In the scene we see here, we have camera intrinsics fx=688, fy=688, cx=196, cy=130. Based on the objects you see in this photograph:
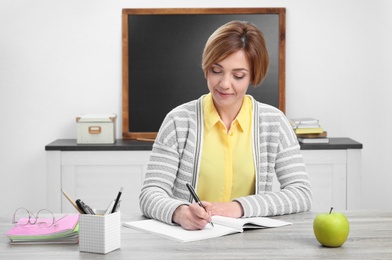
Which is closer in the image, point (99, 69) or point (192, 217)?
point (192, 217)

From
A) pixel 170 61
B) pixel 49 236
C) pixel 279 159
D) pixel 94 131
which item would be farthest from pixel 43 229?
pixel 170 61

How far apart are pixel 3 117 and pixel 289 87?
1856 mm

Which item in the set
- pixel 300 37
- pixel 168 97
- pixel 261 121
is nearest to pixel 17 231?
pixel 261 121

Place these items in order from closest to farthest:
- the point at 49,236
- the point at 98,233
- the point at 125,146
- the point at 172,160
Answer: the point at 98,233, the point at 49,236, the point at 172,160, the point at 125,146

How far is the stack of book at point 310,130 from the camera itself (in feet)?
13.7

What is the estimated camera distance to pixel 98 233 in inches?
70.9

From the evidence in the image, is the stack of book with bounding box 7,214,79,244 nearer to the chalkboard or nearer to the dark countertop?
the dark countertop

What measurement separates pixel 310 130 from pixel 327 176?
0.99 ft

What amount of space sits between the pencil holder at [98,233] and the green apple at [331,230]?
54 centimetres

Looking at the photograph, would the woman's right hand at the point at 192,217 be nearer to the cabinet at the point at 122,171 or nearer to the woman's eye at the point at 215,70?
the woman's eye at the point at 215,70

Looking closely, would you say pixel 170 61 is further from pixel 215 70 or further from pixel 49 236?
pixel 49 236

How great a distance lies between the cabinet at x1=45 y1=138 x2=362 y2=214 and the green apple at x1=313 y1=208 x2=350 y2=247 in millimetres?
2208

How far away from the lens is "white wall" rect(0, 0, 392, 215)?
441cm

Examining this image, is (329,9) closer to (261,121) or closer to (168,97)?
(168,97)
